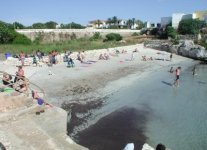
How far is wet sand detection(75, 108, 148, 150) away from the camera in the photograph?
12.3m

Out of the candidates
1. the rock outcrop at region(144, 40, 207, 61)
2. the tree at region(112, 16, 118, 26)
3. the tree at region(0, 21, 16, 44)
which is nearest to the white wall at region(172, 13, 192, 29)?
the rock outcrop at region(144, 40, 207, 61)

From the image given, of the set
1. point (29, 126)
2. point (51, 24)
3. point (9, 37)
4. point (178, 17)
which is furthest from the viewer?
point (51, 24)

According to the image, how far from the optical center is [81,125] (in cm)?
1400

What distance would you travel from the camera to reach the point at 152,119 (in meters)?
16.1

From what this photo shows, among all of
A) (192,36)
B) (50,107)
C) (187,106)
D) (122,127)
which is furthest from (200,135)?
(192,36)

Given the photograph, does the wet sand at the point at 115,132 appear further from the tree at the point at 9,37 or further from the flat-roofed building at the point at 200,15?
the flat-roofed building at the point at 200,15

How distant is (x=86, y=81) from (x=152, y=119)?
8310 millimetres

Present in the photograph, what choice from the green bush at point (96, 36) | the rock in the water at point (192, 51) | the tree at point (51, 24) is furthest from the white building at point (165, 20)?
the tree at point (51, 24)

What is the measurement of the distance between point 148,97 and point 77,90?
194 inches

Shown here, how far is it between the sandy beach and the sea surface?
35 centimetres

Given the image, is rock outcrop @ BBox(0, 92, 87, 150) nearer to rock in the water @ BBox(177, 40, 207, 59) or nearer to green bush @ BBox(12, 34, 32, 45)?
→ rock in the water @ BBox(177, 40, 207, 59)

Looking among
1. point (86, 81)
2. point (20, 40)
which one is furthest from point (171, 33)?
point (86, 81)

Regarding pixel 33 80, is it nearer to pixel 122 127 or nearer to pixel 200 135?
pixel 122 127

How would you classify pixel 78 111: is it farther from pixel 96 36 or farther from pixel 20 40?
pixel 96 36
